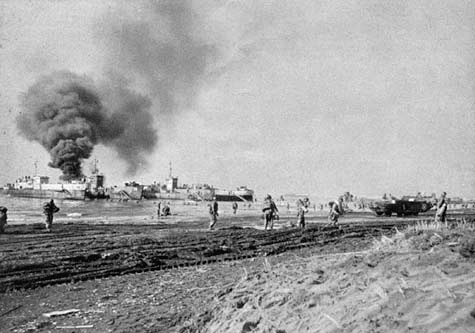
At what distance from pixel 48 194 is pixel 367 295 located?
304 ft

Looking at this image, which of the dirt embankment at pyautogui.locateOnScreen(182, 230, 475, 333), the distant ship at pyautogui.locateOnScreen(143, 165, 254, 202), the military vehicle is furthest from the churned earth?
the distant ship at pyautogui.locateOnScreen(143, 165, 254, 202)

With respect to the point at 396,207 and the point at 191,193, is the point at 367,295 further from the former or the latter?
the point at 191,193

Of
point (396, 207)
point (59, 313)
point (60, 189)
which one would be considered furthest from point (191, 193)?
point (59, 313)

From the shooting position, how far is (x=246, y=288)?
5676mm

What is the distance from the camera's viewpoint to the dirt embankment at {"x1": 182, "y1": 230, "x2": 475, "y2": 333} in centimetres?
322

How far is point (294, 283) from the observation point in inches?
202

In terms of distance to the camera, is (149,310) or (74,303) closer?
(149,310)

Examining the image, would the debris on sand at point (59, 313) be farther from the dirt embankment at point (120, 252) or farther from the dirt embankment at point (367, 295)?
the dirt embankment at point (367, 295)

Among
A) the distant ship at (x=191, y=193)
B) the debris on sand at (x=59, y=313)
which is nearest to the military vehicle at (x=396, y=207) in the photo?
the debris on sand at (x=59, y=313)

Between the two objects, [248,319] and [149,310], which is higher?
[248,319]

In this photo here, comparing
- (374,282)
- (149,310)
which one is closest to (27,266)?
(149,310)

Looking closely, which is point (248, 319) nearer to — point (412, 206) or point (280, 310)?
point (280, 310)

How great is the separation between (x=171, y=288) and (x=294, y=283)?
391 centimetres

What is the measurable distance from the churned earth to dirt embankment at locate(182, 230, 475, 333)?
0.01 meters
